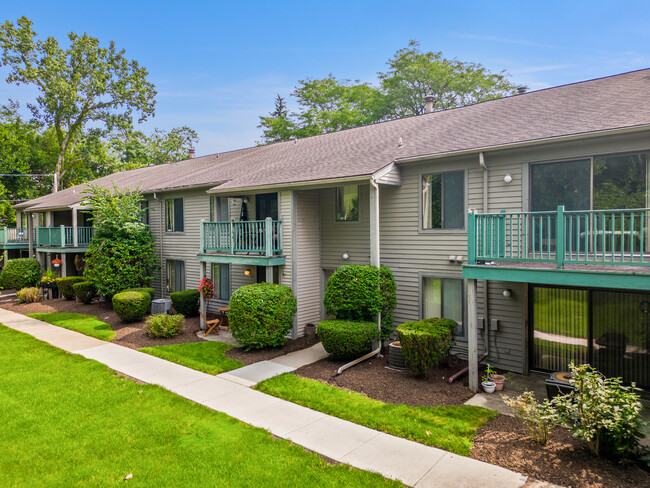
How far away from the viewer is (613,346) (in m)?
7.76

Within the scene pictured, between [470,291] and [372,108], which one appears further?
[372,108]

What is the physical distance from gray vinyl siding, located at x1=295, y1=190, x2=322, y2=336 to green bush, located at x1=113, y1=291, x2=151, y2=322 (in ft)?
19.7

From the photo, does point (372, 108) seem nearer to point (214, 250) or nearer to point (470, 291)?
Result: point (214, 250)

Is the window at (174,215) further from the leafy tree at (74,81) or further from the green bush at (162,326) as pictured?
the leafy tree at (74,81)

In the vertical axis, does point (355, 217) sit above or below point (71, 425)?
above

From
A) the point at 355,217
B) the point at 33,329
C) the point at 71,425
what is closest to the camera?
the point at 71,425

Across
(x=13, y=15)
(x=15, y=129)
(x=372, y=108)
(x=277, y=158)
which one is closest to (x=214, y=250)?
(x=277, y=158)

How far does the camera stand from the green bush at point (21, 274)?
2223cm

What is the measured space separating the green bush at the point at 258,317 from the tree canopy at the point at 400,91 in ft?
69.4

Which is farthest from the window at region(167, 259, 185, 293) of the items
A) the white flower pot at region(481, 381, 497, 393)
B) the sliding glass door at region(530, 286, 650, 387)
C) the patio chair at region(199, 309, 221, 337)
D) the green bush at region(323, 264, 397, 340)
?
the sliding glass door at region(530, 286, 650, 387)

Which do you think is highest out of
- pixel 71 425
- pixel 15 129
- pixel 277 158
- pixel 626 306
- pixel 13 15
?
pixel 13 15

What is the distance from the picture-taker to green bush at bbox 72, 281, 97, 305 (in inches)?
686

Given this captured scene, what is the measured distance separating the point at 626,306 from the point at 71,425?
9946 mm

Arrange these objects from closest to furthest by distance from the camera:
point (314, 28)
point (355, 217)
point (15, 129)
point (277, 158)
Result: point (355, 217) → point (277, 158) → point (314, 28) → point (15, 129)
